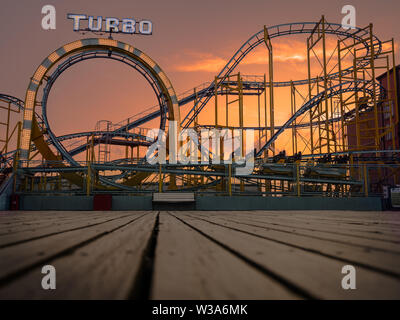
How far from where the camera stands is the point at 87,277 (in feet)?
2.52

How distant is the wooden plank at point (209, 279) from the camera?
0.64m

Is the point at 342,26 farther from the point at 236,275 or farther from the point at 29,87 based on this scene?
the point at 236,275

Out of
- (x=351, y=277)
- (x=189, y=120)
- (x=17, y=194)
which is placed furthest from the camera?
(x=189, y=120)

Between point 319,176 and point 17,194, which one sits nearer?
point 17,194

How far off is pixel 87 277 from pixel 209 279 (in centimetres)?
35

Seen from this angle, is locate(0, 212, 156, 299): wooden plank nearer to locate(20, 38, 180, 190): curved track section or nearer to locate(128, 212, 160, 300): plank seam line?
locate(128, 212, 160, 300): plank seam line

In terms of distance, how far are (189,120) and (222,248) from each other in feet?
65.4

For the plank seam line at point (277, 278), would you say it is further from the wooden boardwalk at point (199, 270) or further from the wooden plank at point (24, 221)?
the wooden plank at point (24, 221)

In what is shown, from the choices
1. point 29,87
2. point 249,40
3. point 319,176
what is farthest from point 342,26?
point 29,87

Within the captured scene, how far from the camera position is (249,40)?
17.7 meters

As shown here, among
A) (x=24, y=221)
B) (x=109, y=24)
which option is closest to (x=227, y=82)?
(x=109, y=24)

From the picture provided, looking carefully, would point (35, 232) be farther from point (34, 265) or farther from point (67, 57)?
point (67, 57)

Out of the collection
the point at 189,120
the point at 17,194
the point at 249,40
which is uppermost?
the point at 249,40

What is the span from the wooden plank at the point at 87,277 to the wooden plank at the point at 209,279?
0.29 ft
